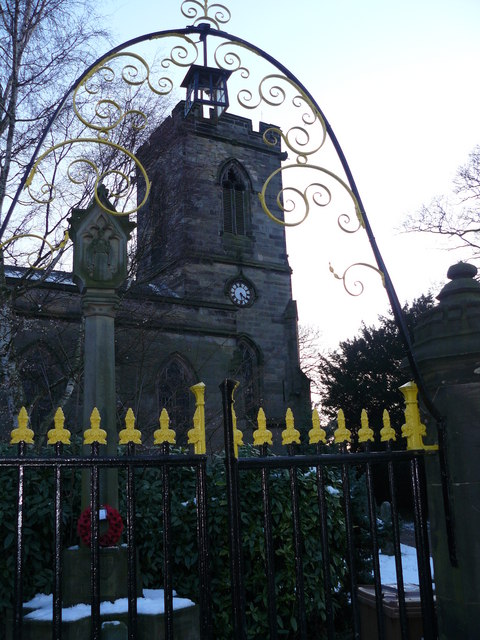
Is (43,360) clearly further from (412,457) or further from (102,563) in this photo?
(412,457)

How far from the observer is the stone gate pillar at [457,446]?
11.7 feet

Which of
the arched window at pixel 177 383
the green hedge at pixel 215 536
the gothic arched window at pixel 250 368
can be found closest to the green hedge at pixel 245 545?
the green hedge at pixel 215 536

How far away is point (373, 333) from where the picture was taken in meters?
26.6

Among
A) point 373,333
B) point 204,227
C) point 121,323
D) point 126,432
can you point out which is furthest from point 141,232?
point 373,333

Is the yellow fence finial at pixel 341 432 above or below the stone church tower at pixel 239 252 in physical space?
below

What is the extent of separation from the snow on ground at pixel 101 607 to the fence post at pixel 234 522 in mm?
2105

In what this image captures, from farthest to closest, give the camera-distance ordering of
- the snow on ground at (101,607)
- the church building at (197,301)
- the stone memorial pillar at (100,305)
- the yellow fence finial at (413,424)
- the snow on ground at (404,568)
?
the church building at (197,301) < the snow on ground at (404,568) < the stone memorial pillar at (100,305) < the snow on ground at (101,607) < the yellow fence finial at (413,424)

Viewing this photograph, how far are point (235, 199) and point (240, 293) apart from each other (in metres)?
4.51

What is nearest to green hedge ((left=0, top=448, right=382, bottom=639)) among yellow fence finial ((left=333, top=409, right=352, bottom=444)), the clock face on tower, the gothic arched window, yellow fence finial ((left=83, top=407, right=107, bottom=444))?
yellow fence finial ((left=83, top=407, right=107, bottom=444))

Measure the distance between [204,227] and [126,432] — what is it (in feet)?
74.8

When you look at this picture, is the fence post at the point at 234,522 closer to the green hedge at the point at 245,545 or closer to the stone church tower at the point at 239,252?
the green hedge at the point at 245,545

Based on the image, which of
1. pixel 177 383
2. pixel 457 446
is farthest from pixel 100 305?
pixel 177 383

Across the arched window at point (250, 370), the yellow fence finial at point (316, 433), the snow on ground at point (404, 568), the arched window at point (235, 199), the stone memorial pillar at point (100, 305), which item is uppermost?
the arched window at point (235, 199)

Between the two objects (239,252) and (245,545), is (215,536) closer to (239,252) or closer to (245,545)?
(245,545)
